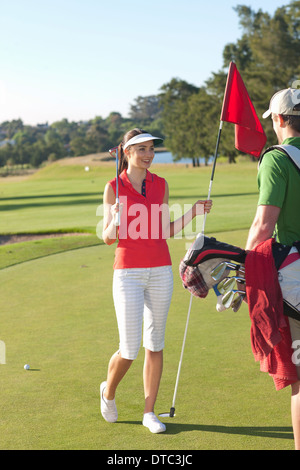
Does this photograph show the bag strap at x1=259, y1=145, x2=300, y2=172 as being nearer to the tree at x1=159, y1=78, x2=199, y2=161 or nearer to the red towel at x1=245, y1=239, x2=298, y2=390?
the red towel at x1=245, y1=239, x2=298, y2=390

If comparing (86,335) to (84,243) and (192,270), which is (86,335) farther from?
(84,243)

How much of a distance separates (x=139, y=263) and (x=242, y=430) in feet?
3.93

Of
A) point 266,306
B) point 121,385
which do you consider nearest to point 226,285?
point 266,306

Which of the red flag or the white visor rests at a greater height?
the red flag

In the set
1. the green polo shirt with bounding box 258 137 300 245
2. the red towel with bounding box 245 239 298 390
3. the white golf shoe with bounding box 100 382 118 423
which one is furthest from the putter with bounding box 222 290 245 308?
the white golf shoe with bounding box 100 382 118 423

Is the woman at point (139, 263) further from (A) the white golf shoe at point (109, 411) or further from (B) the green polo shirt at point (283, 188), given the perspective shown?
(B) the green polo shirt at point (283, 188)

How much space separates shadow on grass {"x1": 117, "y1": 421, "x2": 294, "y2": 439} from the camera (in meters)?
3.93

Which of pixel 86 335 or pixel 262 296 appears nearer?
pixel 262 296

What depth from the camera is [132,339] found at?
4266 mm

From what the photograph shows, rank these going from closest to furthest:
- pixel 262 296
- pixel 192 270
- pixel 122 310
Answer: pixel 262 296, pixel 192 270, pixel 122 310

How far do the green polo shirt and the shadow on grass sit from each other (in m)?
1.25

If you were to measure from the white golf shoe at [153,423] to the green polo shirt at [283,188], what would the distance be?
1399 mm
